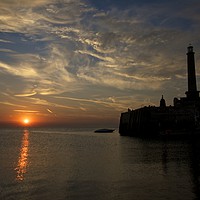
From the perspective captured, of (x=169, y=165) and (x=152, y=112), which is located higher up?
(x=152, y=112)

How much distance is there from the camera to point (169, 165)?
3544cm

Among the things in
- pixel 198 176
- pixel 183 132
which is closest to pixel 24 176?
pixel 198 176

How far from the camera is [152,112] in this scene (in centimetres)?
10244

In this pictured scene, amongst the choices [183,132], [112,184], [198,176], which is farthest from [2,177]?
[183,132]

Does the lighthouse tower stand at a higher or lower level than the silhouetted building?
higher

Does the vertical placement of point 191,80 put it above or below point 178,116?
above

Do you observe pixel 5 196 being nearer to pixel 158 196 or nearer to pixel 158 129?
pixel 158 196

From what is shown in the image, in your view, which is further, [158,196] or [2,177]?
[2,177]

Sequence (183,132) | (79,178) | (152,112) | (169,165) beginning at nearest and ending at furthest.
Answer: (79,178), (169,165), (183,132), (152,112)

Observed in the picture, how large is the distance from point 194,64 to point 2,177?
285 ft

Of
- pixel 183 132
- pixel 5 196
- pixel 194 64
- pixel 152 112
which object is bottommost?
pixel 5 196

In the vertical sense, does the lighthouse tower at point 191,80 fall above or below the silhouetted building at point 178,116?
above

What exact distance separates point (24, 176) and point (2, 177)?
83.3 inches

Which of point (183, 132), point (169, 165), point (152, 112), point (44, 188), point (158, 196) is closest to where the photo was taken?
point (158, 196)
